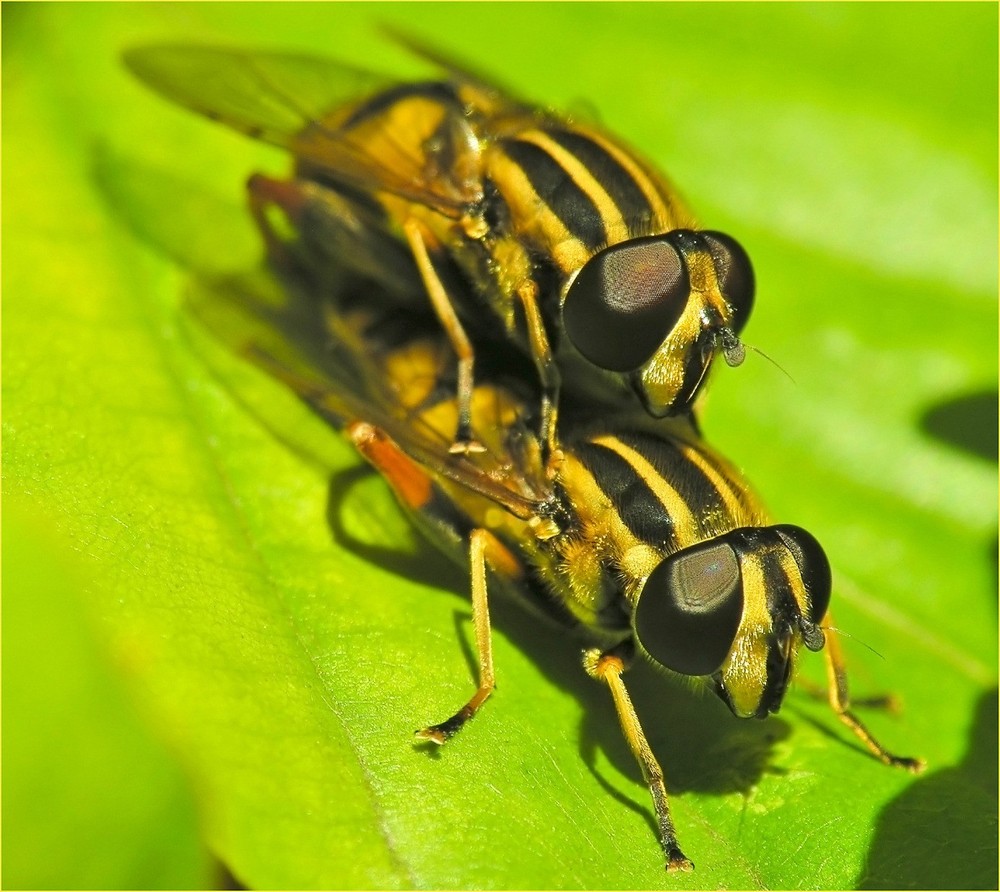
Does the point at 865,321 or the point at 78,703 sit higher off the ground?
the point at 865,321

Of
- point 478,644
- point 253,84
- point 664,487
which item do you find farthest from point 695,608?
point 253,84

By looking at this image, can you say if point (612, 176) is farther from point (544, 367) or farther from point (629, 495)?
point (629, 495)

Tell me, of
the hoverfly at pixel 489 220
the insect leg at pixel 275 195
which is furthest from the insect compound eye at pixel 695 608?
the insect leg at pixel 275 195

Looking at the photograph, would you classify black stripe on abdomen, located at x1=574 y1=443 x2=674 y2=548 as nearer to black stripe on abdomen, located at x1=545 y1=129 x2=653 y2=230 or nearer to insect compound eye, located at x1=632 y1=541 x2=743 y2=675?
insect compound eye, located at x1=632 y1=541 x2=743 y2=675

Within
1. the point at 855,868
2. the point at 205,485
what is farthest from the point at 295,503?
the point at 855,868

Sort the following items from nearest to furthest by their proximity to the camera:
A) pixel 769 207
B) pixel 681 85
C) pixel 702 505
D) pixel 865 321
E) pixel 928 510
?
pixel 702 505 < pixel 928 510 < pixel 865 321 < pixel 769 207 < pixel 681 85

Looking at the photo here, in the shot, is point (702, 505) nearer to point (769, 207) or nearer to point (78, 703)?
point (78, 703)
